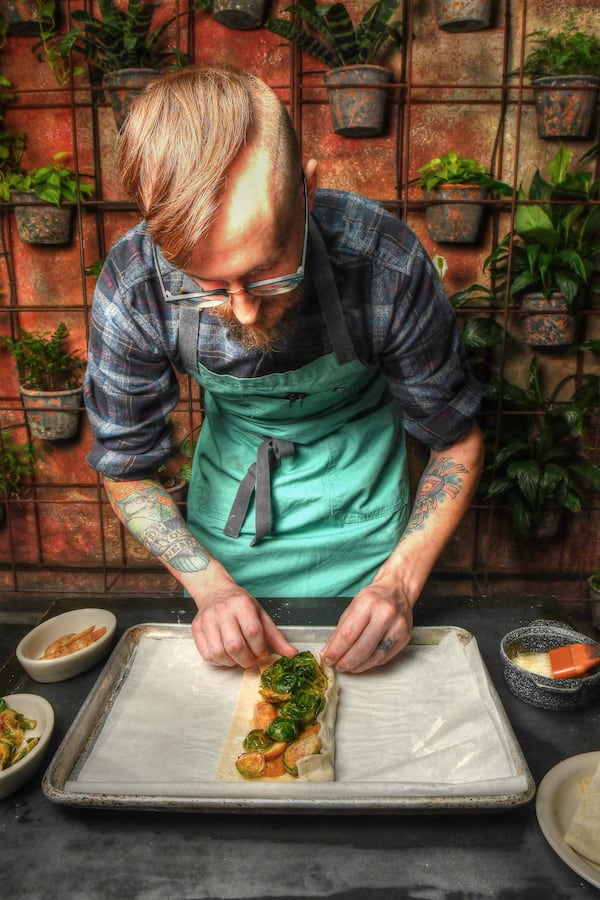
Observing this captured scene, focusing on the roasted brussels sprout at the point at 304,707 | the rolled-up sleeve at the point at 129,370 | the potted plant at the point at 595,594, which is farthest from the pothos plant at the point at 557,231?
the roasted brussels sprout at the point at 304,707

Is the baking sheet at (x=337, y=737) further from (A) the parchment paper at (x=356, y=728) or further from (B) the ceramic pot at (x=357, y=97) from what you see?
(B) the ceramic pot at (x=357, y=97)

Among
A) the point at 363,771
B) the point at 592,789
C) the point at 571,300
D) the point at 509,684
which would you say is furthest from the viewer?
the point at 571,300

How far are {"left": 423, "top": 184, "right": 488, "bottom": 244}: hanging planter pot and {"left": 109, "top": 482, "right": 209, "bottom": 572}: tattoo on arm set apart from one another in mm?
2028

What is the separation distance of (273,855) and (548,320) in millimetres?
2709

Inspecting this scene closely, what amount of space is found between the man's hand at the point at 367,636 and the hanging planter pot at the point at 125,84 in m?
2.55

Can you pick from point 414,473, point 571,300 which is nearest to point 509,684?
point 571,300

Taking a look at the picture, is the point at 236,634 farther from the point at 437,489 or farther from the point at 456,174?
the point at 456,174

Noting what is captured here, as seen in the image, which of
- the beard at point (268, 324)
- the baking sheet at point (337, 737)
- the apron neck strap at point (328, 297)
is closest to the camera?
the baking sheet at point (337, 737)

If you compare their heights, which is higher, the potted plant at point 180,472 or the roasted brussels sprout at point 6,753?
the roasted brussels sprout at point 6,753

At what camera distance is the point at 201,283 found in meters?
1.28

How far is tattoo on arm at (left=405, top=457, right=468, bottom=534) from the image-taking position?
1.72m

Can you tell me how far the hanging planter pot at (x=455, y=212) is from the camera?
10.2 ft

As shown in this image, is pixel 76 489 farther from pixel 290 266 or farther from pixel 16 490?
pixel 290 266

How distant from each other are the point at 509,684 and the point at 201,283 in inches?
36.8
